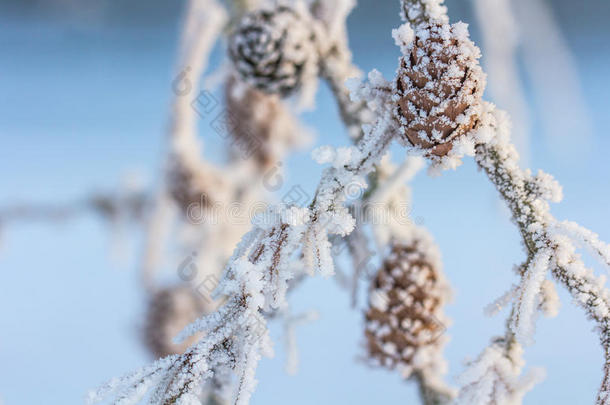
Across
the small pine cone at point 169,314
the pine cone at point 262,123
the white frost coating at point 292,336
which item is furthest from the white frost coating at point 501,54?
the small pine cone at point 169,314

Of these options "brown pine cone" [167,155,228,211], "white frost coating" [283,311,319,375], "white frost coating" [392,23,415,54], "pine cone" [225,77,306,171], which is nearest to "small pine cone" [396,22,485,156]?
"white frost coating" [392,23,415,54]

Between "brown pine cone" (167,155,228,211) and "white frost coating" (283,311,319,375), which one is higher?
"brown pine cone" (167,155,228,211)

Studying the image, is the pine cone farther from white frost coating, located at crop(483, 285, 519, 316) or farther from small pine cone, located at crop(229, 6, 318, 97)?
white frost coating, located at crop(483, 285, 519, 316)

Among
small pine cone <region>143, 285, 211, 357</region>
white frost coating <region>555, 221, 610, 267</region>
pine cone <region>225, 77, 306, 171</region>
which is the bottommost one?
white frost coating <region>555, 221, 610, 267</region>

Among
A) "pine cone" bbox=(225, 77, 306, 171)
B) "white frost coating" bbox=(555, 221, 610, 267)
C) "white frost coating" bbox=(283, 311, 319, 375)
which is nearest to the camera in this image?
"white frost coating" bbox=(555, 221, 610, 267)

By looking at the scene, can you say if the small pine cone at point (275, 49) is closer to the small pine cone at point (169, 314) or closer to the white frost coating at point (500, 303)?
the white frost coating at point (500, 303)
